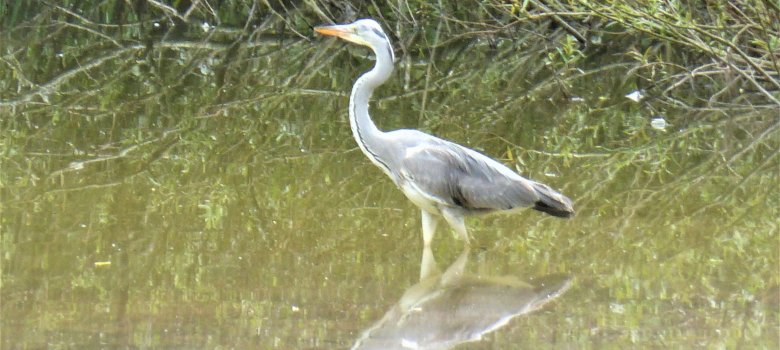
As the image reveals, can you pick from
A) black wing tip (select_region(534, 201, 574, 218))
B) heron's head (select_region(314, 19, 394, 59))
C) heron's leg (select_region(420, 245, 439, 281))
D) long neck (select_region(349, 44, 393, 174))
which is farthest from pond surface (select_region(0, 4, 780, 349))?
heron's head (select_region(314, 19, 394, 59))

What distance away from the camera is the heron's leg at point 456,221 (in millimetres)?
7086

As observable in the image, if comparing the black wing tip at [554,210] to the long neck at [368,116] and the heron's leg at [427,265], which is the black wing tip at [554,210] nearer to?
the heron's leg at [427,265]

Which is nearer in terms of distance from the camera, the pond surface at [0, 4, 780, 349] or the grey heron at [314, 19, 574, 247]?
the pond surface at [0, 4, 780, 349]

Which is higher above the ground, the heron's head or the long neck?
the heron's head

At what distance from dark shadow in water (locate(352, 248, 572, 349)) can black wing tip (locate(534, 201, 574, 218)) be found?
0.54 m

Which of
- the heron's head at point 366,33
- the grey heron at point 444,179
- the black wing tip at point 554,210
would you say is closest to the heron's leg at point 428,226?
the grey heron at point 444,179

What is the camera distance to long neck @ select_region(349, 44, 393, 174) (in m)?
7.26

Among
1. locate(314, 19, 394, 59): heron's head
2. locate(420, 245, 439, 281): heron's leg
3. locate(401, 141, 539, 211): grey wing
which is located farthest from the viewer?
locate(314, 19, 394, 59): heron's head

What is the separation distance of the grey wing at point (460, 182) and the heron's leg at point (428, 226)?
16 cm

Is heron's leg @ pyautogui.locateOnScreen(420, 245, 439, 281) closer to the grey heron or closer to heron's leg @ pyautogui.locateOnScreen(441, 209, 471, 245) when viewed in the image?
the grey heron

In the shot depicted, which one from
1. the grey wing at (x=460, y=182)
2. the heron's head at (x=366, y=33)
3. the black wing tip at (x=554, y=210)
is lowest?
the black wing tip at (x=554, y=210)

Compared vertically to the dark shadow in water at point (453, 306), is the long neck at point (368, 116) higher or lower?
higher

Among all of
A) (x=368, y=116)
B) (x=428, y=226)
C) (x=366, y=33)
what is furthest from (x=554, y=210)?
(x=366, y=33)

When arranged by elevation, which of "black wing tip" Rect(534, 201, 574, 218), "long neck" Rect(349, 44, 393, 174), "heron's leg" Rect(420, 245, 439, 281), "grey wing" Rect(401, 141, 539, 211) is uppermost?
"long neck" Rect(349, 44, 393, 174)
